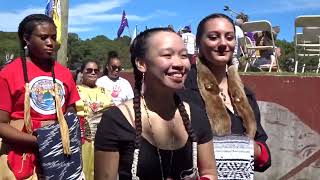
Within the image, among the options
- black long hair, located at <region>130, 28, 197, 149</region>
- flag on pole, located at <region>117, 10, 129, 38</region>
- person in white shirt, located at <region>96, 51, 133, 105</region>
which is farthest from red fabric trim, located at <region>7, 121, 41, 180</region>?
flag on pole, located at <region>117, 10, 129, 38</region>

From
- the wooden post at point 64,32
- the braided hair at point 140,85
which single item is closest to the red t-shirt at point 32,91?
the braided hair at point 140,85

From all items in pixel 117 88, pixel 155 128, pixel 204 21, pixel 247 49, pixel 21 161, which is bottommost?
pixel 21 161

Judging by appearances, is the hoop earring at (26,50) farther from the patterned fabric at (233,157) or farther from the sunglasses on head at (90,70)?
the sunglasses on head at (90,70)

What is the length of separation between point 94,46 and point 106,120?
5276 centimetres

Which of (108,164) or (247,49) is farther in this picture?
(247,49)

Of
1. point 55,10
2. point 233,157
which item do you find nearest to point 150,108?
point 233,157

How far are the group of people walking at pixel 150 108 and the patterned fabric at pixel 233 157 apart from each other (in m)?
0.03

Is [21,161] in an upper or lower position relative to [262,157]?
lower

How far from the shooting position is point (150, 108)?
247cm

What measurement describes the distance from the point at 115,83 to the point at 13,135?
4.93 meters

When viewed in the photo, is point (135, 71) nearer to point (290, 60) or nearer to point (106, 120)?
point (106, 120)

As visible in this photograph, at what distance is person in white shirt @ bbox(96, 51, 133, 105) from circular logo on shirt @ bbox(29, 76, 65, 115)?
4.38 metres

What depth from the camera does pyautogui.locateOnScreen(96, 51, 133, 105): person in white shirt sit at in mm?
8264

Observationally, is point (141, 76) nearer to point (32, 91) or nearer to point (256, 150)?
point (256, 150)
